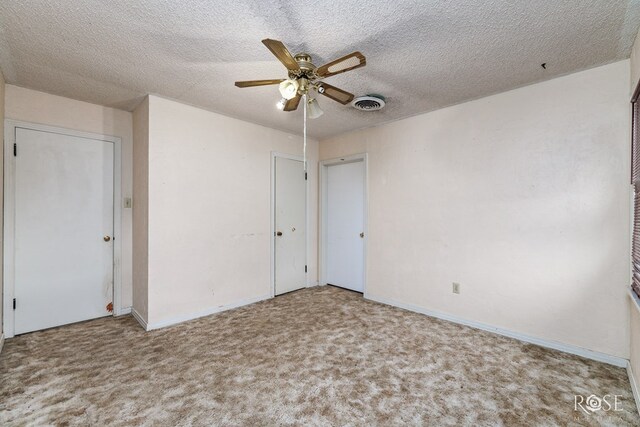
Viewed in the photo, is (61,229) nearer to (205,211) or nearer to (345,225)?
(205,211)

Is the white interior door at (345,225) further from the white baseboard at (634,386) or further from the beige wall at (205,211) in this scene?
the white baseboard at (634,386)

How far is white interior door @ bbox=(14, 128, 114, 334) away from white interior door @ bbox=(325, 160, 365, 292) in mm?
2980

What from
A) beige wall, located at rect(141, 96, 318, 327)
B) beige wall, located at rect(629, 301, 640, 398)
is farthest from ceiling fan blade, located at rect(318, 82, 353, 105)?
beige wall, located at rect(629, 301, 640, 398)

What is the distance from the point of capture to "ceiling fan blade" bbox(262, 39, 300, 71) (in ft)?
5.08

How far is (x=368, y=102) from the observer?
117 inches

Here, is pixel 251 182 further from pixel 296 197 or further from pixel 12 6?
pixel 12 6

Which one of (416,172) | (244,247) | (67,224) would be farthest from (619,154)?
(67,224)

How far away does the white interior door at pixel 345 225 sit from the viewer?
4395 mm

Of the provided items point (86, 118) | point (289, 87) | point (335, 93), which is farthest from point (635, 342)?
point (86, 118)

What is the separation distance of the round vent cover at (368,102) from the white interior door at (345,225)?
1.32 meters

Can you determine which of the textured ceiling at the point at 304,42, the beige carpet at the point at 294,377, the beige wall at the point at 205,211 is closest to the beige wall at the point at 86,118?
the textured ceiling at the point at 304,42

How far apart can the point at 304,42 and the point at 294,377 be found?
247 centimetres

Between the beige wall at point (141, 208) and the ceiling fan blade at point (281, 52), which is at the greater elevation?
the ceiling fan blade at point (281, 52)

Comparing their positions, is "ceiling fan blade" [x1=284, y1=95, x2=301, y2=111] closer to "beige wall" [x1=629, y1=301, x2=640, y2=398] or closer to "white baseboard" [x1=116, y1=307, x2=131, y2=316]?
"beige wall" [x1=629, y1=301, x2=640, y2=398]
